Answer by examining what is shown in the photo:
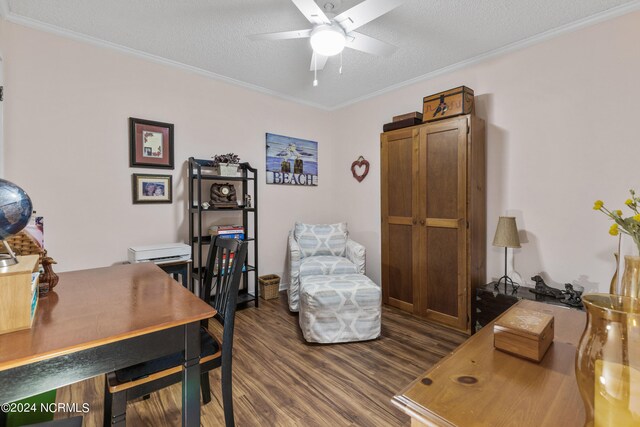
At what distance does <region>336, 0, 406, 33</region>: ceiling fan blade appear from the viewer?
1.67m

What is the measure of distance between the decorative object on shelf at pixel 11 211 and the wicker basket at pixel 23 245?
413 millimetres

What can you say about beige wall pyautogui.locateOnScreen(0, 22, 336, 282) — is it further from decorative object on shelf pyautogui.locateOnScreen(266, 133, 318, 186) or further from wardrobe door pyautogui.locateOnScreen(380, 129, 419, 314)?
wardrobe door pyautogui.locateOnScreen(380, 129, 419, 314)

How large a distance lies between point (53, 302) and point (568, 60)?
3638 millimetres

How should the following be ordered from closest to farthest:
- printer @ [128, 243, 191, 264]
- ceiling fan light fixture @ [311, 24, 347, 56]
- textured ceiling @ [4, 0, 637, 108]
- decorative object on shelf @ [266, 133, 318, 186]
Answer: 1. ceiling fan light fixture @ [311, 24, 347, 56]
2. textured ceiling @ [4, 0, 637, 108]
3. printer @ [128, 243, 191, 264]
4. decorative object on shelf @ [266, 133, 318, 186]

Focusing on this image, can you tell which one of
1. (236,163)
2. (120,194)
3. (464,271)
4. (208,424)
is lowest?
(208,424)

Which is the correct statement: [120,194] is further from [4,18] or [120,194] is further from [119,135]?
[4,18]

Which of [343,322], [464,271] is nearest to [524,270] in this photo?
[464,271]

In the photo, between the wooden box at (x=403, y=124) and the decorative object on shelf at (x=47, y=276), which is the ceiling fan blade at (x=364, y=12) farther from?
the decorative object on shelf at (x=47, y=276)

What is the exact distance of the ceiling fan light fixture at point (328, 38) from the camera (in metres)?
1.94

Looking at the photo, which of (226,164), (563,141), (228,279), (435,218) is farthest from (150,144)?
(563,141)

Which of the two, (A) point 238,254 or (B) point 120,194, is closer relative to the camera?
(A) point 238,254

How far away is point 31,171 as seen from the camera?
2.30 metres

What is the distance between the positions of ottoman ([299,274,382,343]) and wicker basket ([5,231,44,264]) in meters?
1.74

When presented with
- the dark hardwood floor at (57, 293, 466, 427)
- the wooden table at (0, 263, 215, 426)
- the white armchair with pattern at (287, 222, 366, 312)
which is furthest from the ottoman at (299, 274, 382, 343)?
the wooden table at (0, 263, 215, 426)
